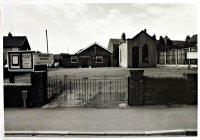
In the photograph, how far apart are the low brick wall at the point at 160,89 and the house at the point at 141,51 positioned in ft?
65.1

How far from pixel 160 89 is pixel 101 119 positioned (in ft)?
8.08

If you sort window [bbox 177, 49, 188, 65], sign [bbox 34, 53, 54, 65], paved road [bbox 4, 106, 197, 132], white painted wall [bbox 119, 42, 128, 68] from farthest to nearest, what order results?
white painted wall [bbox 119, 42, 128, 68]
window [bbox 177, 49, 188, 65]
sign [bbox 34, 53, 54, 65]
paved road [bbox 4, 106, 197, 132]

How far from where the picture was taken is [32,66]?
8.20 meters

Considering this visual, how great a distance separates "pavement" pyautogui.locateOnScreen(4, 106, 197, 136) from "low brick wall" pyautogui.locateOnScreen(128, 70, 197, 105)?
336mm

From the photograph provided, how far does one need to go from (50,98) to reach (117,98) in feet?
8.57

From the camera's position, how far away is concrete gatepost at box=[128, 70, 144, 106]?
7.66m

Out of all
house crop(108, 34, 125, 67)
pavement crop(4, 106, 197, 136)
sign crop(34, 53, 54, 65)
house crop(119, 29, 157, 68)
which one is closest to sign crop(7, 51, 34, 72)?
sign crop(34, 53, 54, 65)

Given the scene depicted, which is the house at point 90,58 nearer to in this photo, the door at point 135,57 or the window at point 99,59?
the window at point 99,59

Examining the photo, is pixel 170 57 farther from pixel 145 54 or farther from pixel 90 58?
pixel 90 58

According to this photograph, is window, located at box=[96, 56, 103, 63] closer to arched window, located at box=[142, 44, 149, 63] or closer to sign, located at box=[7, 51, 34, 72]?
arched window, located at box=[142, 44, 149, 63]

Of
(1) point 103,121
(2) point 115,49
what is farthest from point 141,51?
(1) point 103,121

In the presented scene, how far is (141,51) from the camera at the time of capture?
27.4 m

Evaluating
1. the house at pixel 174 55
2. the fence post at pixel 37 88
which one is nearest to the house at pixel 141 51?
the house at pixel 174 55

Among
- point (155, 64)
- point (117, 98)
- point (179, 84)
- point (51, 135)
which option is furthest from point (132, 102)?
point (155, 64)
